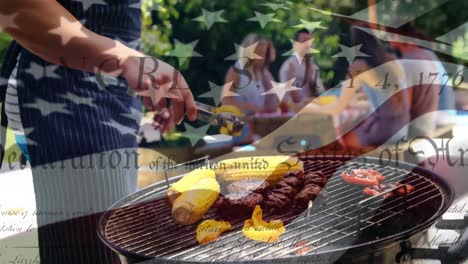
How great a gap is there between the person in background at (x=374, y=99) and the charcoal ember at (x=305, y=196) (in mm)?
315

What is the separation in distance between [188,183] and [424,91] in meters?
0.58

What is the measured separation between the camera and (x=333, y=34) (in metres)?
1.06

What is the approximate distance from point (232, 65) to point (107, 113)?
29cm

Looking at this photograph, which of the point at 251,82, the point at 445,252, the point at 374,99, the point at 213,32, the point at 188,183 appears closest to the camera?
the point at 445,252

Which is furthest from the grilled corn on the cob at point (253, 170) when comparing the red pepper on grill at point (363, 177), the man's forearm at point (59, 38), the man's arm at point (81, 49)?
the man's forearm at point (59, 38)

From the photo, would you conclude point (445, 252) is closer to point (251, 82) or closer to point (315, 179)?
point (315, 179)

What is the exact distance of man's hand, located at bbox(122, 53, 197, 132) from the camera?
78cm

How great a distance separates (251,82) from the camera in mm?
Result: 1232

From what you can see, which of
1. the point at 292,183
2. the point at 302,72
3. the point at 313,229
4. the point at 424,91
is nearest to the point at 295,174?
the point at 292,183

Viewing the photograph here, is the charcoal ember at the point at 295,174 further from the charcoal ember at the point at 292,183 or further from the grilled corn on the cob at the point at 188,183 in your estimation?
the grilled corn on the cob at the point at 188,183

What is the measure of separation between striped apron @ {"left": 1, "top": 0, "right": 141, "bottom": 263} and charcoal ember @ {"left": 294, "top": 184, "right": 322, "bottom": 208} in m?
0.34

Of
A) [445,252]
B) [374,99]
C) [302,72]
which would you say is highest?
[302,72]

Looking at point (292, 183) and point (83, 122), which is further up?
point (83, 122)

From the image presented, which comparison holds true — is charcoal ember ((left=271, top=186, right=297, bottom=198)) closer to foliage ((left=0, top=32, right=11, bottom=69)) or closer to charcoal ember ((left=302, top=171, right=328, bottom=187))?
charcoal ember ((left=302, top=171, right=328, bottom=187))
